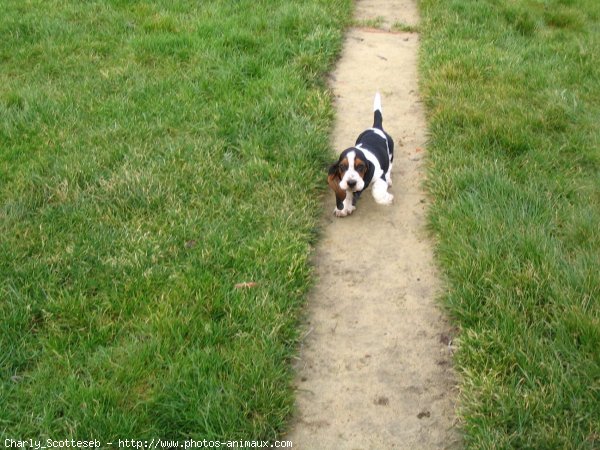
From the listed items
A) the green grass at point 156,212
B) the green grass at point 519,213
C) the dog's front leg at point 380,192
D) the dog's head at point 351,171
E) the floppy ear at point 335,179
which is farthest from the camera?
the dog's front leg at point 380,192

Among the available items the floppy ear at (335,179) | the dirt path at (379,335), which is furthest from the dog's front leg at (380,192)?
the floppy ear at (335,179)

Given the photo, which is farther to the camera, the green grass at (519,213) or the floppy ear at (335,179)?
the floppy ear at (335,179)

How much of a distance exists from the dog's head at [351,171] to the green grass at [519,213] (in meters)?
0.64

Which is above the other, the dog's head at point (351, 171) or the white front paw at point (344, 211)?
the dog's head at point (351, 171)

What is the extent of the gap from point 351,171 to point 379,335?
1.29 meters

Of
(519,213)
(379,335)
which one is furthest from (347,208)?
(379,335)

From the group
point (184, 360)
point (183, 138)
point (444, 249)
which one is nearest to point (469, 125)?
point (444, 249)

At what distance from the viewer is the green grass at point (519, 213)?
3.33 meters

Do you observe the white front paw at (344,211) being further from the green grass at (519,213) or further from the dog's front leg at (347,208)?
the green grass at (519,213)

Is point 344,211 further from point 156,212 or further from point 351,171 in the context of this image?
point 156,212

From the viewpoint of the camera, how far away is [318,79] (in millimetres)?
7215

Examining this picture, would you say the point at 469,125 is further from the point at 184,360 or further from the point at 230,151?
the point at 184,360

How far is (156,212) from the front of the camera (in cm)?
496

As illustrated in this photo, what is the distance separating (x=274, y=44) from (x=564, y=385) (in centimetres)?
529
